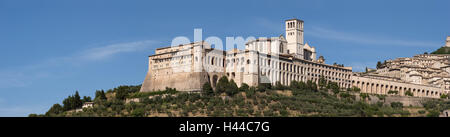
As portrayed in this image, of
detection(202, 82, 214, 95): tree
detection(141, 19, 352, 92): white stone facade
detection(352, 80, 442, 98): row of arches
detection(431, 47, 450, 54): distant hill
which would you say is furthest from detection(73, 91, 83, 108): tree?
detection(431, 47, 450, 54): distant hill

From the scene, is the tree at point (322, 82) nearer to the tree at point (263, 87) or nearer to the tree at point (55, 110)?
the tree at point (263, 87)

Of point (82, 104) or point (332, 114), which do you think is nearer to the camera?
point (332, 114)

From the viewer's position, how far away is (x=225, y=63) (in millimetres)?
89938

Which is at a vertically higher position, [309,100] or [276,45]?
[276,45]

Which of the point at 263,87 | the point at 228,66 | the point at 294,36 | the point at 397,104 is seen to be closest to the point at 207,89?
the point at 263,87

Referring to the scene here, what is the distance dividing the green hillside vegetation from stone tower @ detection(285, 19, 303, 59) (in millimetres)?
10014

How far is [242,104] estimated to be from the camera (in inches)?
3155

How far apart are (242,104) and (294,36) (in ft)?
75.7

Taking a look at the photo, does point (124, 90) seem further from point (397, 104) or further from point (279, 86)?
point (397, 104)

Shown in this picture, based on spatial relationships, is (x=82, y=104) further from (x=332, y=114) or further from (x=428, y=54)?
(x=428, y=54)

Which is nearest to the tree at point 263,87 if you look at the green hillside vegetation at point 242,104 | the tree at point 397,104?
the green hillside vegetation at point 242,104

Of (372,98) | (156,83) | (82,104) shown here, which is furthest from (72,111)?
(372,98)

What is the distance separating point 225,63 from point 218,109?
40.8 feet

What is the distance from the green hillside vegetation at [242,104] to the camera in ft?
258
